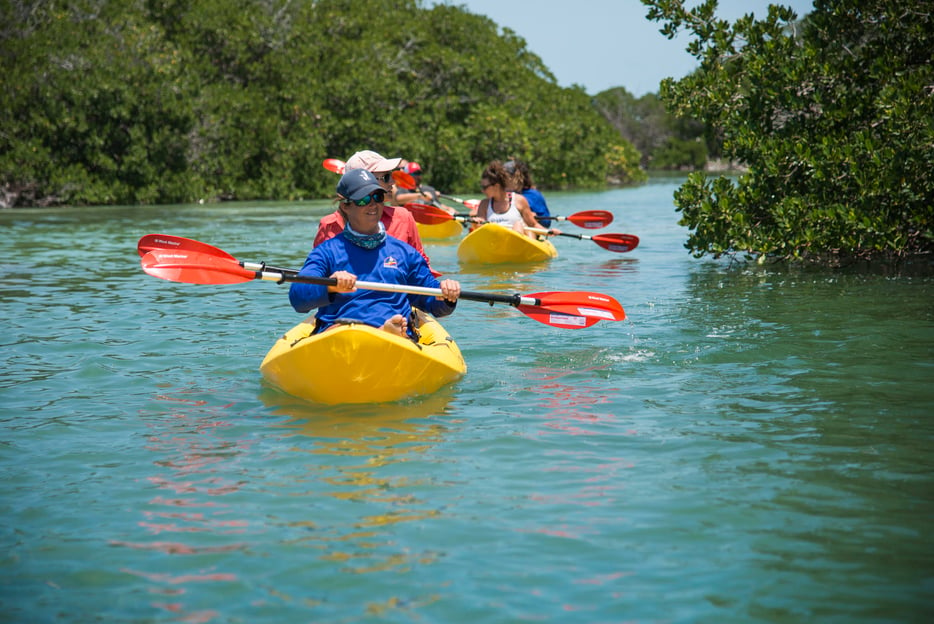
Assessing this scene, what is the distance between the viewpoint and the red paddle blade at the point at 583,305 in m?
7.13

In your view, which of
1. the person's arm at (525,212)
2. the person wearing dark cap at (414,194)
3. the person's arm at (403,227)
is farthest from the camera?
the person wearing dark cap at (414,194)

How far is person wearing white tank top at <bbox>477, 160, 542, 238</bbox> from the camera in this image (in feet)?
42.9

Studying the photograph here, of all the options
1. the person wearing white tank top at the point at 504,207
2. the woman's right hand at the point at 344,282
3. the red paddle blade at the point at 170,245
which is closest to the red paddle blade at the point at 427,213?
the person wearing white tank top at the point at 504,207

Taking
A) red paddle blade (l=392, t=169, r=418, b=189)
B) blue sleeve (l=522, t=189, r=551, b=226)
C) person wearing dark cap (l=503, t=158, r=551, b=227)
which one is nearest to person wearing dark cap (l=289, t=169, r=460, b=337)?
person wearing dark cap (l=503, t=158, r=551, b=227)

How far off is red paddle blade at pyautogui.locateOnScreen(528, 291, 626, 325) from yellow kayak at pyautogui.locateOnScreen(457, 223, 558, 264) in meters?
5.88

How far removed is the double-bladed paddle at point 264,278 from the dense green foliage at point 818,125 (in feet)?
15.8

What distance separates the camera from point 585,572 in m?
3.55

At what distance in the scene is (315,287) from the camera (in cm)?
576

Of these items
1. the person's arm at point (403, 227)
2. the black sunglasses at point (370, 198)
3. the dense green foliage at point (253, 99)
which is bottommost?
the person's arm at point (403, 227)

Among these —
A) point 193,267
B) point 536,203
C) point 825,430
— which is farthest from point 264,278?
point 536,203

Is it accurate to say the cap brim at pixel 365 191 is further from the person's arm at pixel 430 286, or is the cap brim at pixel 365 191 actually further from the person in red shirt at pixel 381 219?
the person in red shirt at pixel 381 219

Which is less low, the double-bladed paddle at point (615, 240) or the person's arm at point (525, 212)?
the person's arm at point (525, 212)

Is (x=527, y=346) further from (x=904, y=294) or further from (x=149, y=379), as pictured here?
(x=904, y=294)

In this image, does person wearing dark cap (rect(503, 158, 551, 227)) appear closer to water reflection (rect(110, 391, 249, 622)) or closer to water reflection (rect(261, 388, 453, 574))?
water reflection (rect(261, 388, 453, 574))
